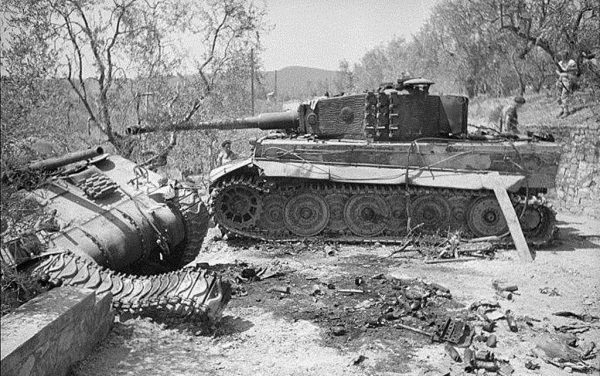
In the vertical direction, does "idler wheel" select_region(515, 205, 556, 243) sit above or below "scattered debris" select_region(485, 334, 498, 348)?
above

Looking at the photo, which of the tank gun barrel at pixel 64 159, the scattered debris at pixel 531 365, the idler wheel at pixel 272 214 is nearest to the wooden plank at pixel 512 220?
the idler wheel at pixel 272 214

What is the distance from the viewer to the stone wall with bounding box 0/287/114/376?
3727 millimetres

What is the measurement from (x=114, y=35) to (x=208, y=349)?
927 cm

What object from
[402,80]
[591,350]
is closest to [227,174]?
[402,80]

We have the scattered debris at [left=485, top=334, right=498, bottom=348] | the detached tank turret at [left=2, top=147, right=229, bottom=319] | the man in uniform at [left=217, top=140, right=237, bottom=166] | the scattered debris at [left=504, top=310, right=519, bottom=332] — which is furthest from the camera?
the man in uniform at [left=217, top=140, right=237, bottom=166]

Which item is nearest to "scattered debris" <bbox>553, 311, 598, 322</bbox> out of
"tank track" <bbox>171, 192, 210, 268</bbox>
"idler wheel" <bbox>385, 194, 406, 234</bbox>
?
"idler wheel" <bbox>385, 194, 406, 234</bbox>

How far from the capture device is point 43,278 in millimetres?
5004

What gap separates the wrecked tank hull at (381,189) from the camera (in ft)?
30.5

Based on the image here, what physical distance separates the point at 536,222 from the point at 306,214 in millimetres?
4067

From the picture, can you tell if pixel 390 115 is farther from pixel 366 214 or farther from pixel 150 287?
pixel 150 287

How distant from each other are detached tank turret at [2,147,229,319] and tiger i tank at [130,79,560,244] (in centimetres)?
220

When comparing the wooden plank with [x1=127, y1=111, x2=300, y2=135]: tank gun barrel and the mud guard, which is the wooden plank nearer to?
the mud guard

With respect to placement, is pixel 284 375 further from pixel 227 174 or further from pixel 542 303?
pixel 227 174

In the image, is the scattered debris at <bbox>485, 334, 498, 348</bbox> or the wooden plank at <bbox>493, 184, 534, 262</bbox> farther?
the wooden plank at <bbox>493, 184, 534, 262</bbox>
